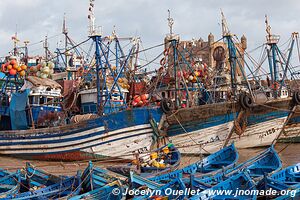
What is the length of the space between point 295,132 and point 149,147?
11.3 metres

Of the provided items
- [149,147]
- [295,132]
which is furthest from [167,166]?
[295,132]

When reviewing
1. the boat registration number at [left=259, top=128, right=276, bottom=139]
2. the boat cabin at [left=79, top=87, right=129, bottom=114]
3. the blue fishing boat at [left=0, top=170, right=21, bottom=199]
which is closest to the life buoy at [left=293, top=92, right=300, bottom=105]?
the boat registration number at [left=259, top=128, right=276, bottom=139]

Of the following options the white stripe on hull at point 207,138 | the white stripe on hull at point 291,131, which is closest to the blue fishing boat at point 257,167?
the white stripe on hull at point 207,138

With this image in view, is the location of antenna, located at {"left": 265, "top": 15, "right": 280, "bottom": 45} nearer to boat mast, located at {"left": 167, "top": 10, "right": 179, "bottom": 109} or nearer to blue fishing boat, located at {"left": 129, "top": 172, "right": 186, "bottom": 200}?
boat mast, located at {"left": 167, "top": 10, "right": 179, "bottom": 109}

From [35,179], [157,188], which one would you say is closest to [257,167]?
[157,188]

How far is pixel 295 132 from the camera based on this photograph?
91.1 ft

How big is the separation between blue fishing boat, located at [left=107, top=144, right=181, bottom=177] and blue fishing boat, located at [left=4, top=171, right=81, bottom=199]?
1.57m

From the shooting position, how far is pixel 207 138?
23.0m

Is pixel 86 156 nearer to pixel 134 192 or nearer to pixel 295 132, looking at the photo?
pixel 134 192

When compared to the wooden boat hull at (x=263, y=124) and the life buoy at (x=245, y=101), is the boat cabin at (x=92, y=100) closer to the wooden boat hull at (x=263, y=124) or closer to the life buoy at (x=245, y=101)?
the life buoy at (x=245, y=101)

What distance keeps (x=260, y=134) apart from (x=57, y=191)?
14.3 meters

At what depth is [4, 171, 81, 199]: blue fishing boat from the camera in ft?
43.5

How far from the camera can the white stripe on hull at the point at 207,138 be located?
23.0 m

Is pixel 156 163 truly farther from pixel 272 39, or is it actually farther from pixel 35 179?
pixel 272 39
